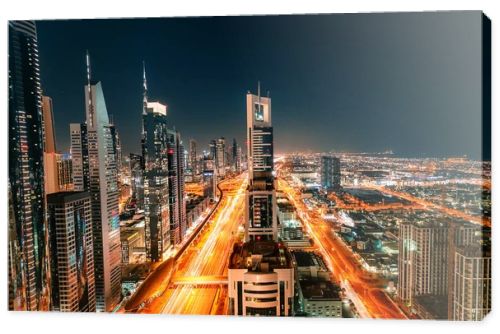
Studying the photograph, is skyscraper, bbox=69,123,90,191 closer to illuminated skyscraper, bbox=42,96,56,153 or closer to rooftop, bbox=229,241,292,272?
illuminated skyscraper, bbox=42,96,56,153

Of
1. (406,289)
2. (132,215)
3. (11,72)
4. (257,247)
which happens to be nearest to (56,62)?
(11,72)

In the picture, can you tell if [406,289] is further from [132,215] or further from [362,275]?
[132,215]

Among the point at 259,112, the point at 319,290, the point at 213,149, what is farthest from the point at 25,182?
the point at 319,290

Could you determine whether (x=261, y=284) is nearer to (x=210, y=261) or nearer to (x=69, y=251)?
(x=210, y=261)

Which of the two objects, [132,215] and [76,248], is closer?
[76,248]

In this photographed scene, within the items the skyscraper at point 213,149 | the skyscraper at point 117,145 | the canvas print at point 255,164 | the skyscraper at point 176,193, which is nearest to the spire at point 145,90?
the canvas print at point 255,164

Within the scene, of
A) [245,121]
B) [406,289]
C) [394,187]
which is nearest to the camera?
[406,289]
